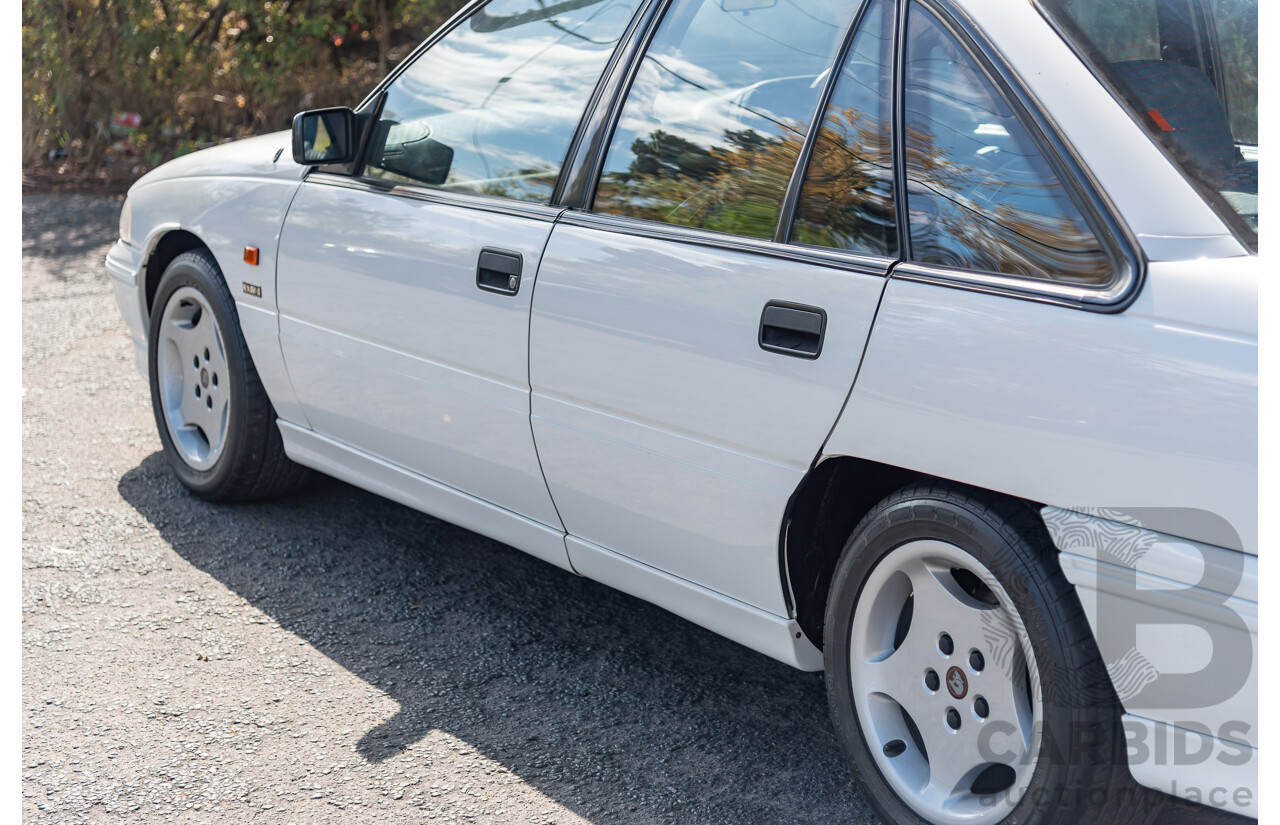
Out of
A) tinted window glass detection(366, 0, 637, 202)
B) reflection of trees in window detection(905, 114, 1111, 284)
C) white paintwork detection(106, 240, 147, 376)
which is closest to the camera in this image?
reflection of trees in window detection(905, 114, 1111, 284)

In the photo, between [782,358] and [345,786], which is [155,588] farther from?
[782,358]

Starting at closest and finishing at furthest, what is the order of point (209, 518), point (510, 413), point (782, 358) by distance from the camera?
point (782, 358) < point (510, 413) < point (209, 518)

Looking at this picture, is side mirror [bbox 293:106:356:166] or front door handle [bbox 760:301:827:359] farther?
side mirror [bbox 293:106:356:166]

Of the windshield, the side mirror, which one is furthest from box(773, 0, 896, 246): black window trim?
the side mirror

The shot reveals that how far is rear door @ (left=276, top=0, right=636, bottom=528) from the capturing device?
3043 mm

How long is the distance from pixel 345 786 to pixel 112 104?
9.36 metres

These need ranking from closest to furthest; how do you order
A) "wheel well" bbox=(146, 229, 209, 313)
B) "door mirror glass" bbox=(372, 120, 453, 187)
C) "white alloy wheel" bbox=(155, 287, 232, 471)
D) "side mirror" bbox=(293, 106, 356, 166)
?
"door mirror glass" bbox=(372, 120, 453, 187)
"side mirror" bbox=(293, 106, 356, 166)
"white alloy wheel" bbox=(155, 287, 232, 471)
"wheel well" bbox=(146, 229, 209, 313)

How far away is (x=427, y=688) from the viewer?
3137 mm

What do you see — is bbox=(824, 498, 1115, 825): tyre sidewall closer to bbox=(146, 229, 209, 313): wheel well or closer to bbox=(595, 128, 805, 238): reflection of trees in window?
bbox=(595, 128, 805, 238): reflection of trees in window

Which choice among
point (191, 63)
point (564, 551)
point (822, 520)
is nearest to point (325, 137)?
point (564, 551)

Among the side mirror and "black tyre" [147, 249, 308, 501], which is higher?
the side mirror

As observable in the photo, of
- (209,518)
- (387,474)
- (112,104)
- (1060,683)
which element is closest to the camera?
(1060,683)

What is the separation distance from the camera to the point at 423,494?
3.52 m

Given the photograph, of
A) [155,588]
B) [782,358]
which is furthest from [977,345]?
[155,588]
